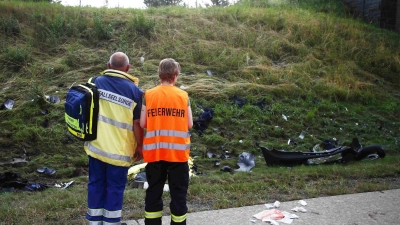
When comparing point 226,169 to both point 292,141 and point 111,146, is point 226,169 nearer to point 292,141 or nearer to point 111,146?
point 292,141

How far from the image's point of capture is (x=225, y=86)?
10594 mm

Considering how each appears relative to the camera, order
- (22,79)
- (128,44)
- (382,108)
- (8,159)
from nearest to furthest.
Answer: (8,159), (22,79), (382,108), (128,44)

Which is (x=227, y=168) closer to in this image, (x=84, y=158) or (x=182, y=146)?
(x=84, y=158)

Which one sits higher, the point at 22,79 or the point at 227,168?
the point at 22,79

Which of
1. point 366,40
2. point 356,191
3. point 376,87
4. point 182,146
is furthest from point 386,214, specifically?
point 366,40

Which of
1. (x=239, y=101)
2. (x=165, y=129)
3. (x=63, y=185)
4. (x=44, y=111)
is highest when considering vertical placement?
(x=165, y=129)

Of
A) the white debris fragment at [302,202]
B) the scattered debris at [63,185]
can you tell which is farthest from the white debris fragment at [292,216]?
the scattered debris at [63,185]

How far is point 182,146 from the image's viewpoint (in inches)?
148

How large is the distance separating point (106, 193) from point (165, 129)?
85cm

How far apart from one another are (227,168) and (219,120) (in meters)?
2.01

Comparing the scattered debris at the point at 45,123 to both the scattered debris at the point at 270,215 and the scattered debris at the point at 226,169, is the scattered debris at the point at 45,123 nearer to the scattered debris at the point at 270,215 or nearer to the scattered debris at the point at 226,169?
the scattered debris at the point at 226,169

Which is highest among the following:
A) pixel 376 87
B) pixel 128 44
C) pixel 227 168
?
pixel 128 44

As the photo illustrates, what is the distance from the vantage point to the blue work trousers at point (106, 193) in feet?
12.2

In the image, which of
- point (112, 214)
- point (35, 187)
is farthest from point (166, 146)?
point (35, 187)
